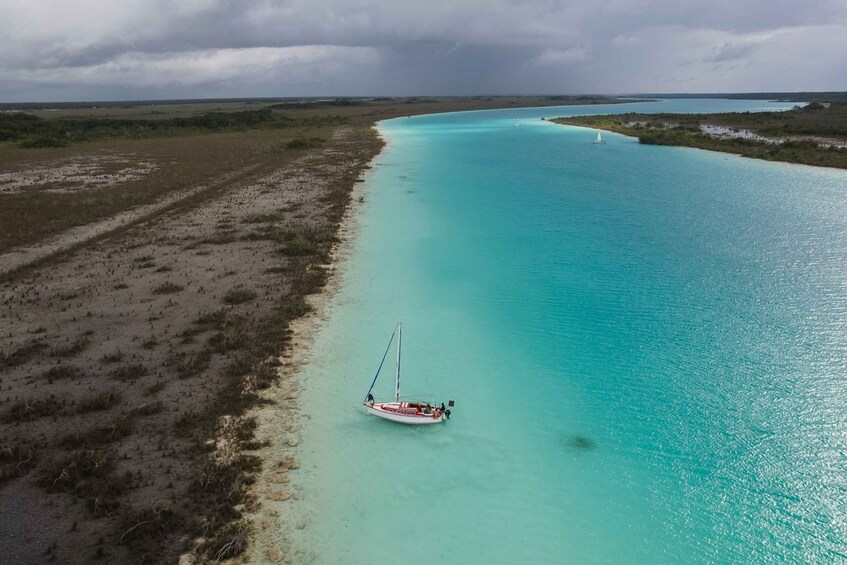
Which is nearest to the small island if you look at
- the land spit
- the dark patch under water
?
the land spit

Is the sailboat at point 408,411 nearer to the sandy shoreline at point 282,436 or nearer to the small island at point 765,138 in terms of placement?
the sandy shoreline at point 282,436

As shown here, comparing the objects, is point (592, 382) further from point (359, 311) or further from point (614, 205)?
point (614, 205)

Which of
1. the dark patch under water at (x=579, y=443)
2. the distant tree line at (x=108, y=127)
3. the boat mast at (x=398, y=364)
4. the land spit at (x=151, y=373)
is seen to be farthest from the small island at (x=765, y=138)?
the distant tree line at (x=108, y=127)

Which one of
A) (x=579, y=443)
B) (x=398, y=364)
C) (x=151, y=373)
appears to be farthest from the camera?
(x=398, y=364)

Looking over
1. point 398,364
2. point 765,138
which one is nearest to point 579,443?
point 398,364

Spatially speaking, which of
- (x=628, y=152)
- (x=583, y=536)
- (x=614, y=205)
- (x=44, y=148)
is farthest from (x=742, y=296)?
(x=44, y=148)

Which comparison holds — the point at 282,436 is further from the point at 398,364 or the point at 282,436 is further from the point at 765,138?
the point at 765,138
